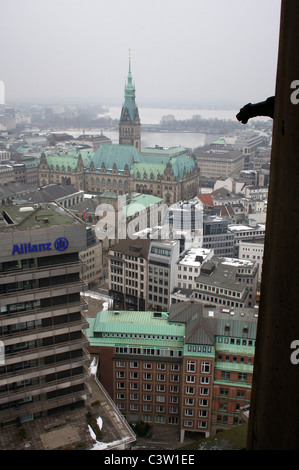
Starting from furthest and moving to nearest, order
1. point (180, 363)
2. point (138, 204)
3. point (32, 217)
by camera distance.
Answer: point (138, 204)
point (180, 363)
point (32, 217)

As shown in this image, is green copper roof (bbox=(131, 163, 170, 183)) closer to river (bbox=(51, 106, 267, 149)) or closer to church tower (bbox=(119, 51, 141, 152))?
church tower (bbox=(119, 51, 141, 152))

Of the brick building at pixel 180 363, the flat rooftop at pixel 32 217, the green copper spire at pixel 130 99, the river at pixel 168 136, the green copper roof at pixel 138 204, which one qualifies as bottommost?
the brick building at pixel 180 363

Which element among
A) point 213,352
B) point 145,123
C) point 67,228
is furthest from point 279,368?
point 145,123

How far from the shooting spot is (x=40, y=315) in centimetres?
1239

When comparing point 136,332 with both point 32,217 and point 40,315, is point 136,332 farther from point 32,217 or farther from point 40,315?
point 32,217

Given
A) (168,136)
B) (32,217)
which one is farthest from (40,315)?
(168,136)

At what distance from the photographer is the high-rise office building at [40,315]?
11930mm

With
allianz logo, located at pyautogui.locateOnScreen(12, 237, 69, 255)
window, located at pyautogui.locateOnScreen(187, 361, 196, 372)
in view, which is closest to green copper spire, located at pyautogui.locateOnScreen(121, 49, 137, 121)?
window, located at pyautogui.locateOnScreen(187, 361, 196, 372)

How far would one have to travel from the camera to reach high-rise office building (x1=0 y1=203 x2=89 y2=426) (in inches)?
470

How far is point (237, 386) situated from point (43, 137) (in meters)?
90.1

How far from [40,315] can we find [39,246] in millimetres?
1813

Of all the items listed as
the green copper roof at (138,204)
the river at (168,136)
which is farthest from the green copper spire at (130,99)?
the river at (168,136)

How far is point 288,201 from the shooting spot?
1252mm

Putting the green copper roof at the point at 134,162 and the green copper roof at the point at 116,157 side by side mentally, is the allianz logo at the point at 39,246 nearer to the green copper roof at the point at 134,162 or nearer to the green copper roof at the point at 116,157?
the green copper roof at the point at 134,162
